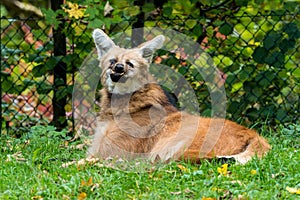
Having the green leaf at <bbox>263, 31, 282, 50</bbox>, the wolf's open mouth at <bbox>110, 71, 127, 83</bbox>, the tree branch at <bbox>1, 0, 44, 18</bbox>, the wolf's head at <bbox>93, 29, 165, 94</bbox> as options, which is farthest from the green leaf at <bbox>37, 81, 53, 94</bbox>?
the tree branch at <bbox>1, 0, 44, 18</bbox>

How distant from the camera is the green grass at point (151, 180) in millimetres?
3408

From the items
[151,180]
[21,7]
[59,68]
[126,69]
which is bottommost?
[151,180]

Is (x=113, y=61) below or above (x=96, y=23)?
below

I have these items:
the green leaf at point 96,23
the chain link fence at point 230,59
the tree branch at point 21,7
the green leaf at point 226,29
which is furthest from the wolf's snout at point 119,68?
the tree branch at point 21,7

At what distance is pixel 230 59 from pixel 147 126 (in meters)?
2.16

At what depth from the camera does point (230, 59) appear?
643 cm

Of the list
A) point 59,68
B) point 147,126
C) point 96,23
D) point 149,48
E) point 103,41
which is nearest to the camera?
point 147,126

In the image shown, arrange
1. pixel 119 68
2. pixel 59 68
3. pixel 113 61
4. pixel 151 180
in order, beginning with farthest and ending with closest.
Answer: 1. pixel 59 68
2. pixel 113 61
3. pixel 119 68
4. pixel 151 180

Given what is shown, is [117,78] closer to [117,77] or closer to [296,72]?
[117,77]

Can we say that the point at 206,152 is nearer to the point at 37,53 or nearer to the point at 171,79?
the point at 171,79

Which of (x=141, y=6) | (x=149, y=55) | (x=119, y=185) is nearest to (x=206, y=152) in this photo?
(x=119, y=185)

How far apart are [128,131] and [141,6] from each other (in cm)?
223

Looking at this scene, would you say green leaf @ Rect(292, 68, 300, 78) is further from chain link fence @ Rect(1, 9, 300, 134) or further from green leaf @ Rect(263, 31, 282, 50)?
green leaf @ Rect(263, 31, 282, 50)

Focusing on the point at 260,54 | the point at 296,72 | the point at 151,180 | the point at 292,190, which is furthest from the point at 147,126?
the point at 296,72
